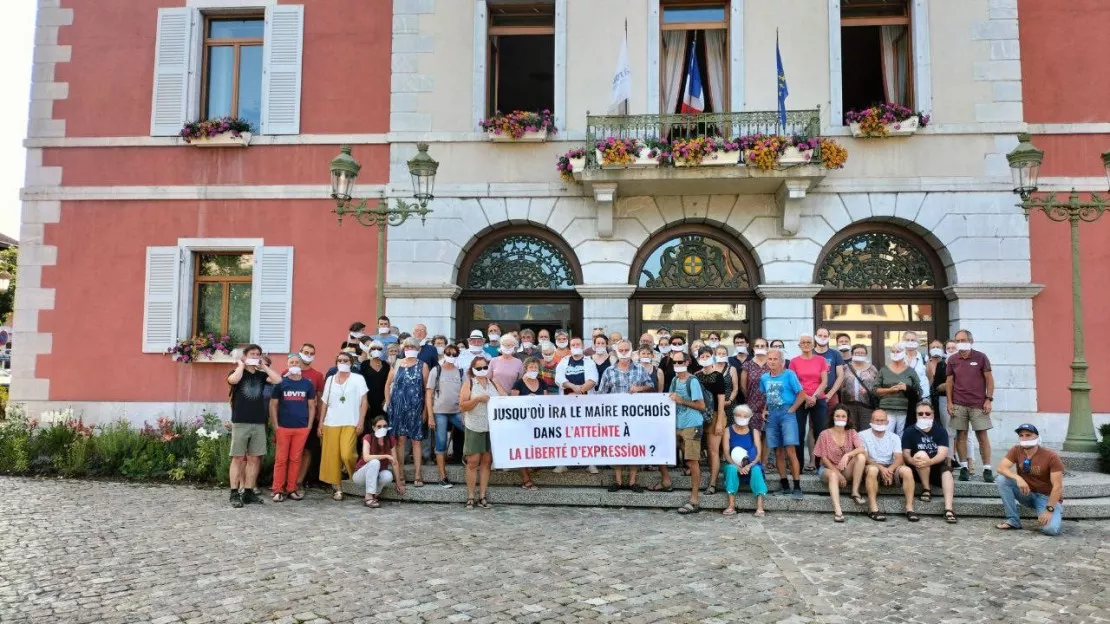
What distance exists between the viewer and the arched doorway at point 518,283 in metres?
12.4

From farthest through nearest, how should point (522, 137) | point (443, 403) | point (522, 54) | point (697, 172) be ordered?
point (522, 54) < point (522, 137) < point (697, 172) < point (443, 403)

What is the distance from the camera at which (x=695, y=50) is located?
12.5m

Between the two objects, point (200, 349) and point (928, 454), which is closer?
point (928, 454)

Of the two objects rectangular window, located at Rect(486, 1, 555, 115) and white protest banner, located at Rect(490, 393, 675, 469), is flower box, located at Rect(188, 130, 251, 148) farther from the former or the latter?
white protest banner, located at Rect(490, 393, 675, 469)

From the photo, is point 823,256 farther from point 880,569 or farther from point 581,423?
point 880,569

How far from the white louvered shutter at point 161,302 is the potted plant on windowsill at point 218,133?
6.52 feet

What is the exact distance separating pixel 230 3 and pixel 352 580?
456 inches

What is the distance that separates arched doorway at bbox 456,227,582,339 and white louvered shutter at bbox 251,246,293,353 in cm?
296

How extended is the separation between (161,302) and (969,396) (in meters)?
12.5

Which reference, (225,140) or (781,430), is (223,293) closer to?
(225,140)

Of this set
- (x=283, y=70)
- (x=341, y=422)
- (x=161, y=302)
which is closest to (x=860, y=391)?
(x=341, y=422)

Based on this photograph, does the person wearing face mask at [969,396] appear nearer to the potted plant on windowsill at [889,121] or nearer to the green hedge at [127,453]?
the potted plant on windowsill at [889,121]

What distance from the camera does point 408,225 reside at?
485 inches

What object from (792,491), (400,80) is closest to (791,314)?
(792,491)
